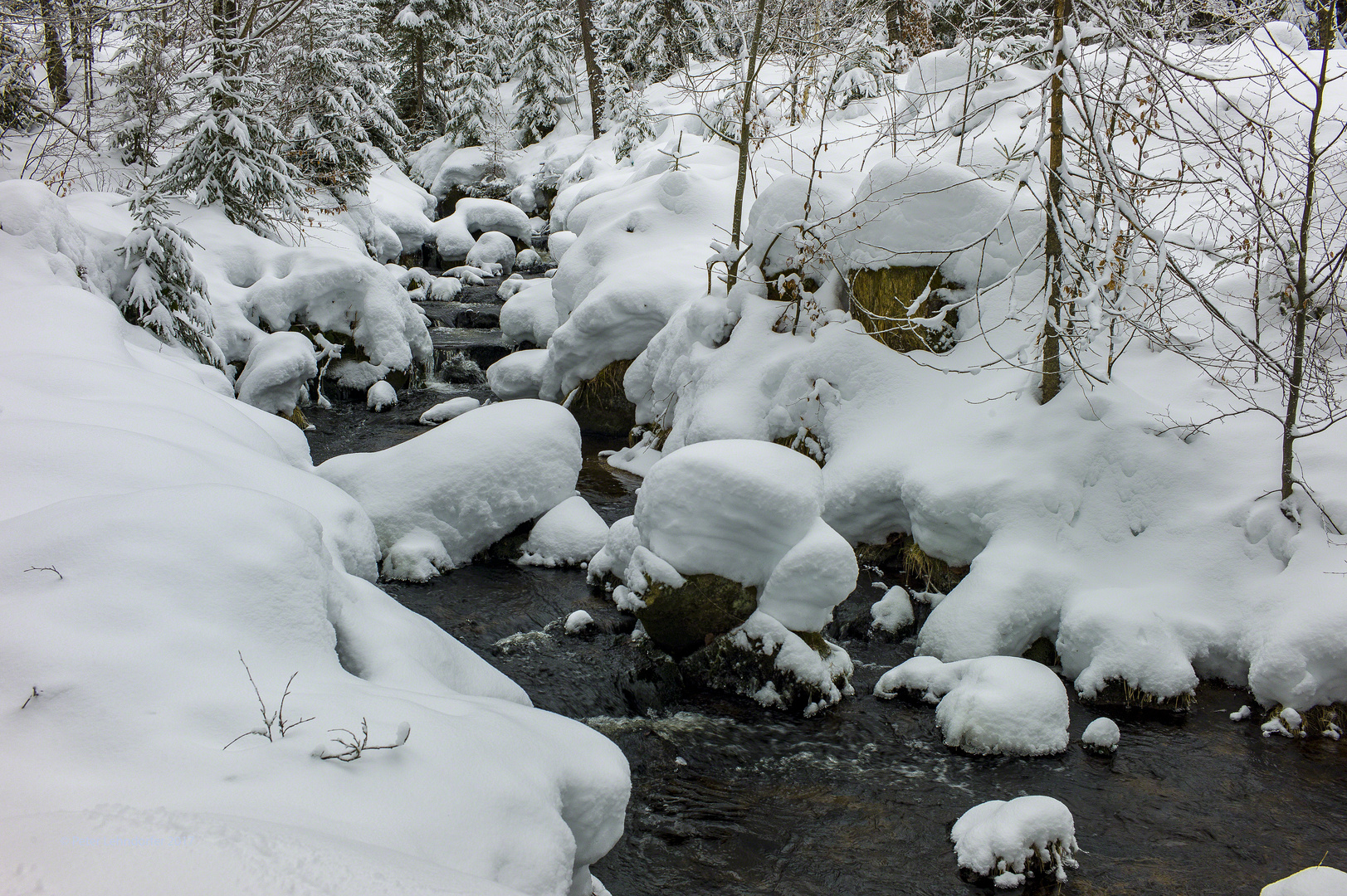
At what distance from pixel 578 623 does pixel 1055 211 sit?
513 cm

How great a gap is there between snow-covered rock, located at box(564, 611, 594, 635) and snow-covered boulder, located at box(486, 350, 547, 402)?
23.3 ft

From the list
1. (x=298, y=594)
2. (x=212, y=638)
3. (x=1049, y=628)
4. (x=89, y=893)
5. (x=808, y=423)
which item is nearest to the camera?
(x=89, y=893)

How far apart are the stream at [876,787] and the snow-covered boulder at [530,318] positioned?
31.1 ft

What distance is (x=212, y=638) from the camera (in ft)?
10.4

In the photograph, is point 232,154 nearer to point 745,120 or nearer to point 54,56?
point 54,56

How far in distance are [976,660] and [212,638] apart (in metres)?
5.14

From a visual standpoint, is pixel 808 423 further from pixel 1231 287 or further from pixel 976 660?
pixel 1231 287

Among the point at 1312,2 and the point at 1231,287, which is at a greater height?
the point at 1312,2

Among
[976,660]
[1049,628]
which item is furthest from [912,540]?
[976,660]

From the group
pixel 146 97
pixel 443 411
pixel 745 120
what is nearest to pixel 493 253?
pixel 146 97

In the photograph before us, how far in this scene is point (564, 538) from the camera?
8.73m

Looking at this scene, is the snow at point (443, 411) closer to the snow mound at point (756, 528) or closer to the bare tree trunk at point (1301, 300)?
the snow mound at point (756, 528)

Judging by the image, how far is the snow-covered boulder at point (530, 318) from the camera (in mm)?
16109

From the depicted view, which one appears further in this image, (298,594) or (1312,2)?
(1312,2)
